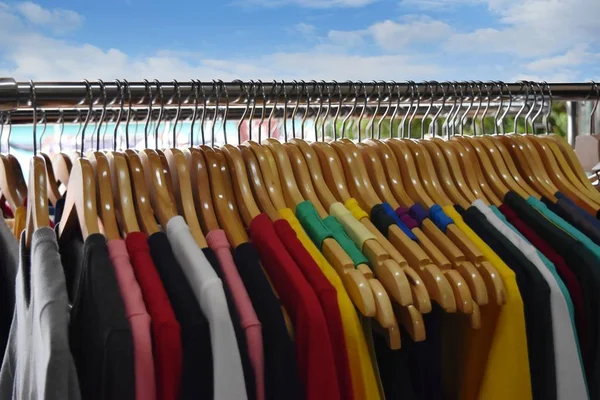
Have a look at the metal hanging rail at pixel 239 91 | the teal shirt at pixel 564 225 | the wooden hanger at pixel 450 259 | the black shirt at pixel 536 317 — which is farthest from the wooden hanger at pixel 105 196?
the teal shirt at pixel 564 225

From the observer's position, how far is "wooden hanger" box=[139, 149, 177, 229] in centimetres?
83

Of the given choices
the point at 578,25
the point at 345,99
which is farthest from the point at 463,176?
the point at 578,25

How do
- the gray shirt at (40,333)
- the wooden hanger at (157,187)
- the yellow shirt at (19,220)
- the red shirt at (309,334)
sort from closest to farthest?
the gray shirt at (40,333)
the red shirt at (309,334)
the wooden hanger at (157,187)
the yellow shirt at (19,220)

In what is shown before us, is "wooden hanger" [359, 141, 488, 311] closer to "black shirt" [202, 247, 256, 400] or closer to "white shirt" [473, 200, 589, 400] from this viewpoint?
"white shirt" [473, 200, 589, 400]

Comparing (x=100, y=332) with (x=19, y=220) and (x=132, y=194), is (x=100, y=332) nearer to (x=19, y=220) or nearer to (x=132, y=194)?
(x=132, y=194)

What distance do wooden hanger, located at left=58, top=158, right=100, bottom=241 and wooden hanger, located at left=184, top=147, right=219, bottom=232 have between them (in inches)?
5.5

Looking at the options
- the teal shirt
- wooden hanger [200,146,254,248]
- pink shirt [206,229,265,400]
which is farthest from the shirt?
the teal shirt

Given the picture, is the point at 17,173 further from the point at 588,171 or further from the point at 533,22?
the point at 533,22

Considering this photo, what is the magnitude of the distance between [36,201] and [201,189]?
0.21 m

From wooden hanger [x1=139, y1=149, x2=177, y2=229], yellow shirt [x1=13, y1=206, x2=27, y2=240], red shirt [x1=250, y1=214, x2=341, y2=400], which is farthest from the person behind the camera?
yellow shirt [x1=13, y1=206, x2=27, y2=240]

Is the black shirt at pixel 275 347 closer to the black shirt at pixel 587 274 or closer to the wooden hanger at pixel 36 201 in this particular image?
the wooden hanger at pixel 36 201

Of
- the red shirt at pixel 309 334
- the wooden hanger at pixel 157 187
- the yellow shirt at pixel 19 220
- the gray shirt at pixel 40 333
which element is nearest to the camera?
the gray shirt at pixel 40 333

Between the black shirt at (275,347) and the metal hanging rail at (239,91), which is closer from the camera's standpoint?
the black shirt at (275,347)

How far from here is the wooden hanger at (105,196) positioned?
0.78 meters
